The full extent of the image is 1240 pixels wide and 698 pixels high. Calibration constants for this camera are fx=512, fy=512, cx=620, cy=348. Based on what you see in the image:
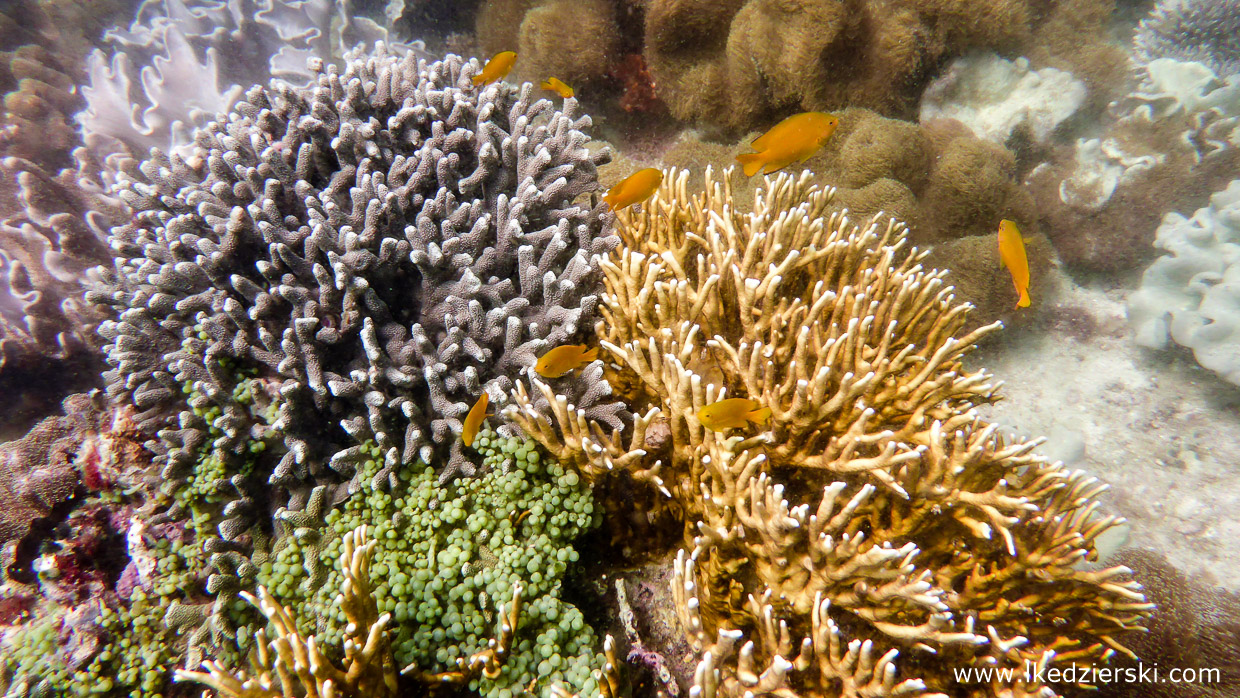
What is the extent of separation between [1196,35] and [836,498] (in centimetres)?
1423

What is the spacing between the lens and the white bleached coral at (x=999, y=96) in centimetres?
640

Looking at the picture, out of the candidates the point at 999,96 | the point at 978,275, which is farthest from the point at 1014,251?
the point at 999,96

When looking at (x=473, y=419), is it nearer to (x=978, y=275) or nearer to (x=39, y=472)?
(x=39, y=472)

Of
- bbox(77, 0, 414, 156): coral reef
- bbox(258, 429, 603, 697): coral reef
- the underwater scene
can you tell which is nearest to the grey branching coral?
the underwater scene

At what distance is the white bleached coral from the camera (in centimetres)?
640

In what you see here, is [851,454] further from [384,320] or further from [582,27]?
[582,27]

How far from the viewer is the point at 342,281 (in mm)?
2713

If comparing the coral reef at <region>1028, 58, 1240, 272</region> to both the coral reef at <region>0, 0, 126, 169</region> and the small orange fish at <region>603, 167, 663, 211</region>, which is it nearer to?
the small orange fish at <region>603, 167, 663, 211</region>

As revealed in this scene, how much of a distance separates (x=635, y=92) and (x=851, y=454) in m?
5.50

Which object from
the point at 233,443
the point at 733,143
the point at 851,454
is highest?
the point at 733,143

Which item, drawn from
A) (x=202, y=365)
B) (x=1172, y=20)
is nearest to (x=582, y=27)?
(x=202, y=365)

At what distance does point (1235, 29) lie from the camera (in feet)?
31.4

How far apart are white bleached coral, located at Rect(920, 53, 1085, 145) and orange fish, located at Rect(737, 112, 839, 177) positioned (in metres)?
4.43

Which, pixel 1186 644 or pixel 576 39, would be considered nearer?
pixel 1186 644
